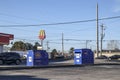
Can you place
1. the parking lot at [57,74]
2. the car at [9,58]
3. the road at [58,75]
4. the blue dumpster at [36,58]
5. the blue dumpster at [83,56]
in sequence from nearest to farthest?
the road at [58,75] < the parking lot at [57,74] < the blue dumpster at [36,58] < the blue dumpster at [83,56] < the car at [9,58]

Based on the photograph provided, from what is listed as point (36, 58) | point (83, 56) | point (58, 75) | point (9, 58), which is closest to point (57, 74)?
point (58, 75)

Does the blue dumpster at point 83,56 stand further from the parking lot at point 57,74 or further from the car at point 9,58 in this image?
the parking lot at point 57,74

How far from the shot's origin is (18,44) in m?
148

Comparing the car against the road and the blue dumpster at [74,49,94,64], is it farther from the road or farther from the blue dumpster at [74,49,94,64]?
the road

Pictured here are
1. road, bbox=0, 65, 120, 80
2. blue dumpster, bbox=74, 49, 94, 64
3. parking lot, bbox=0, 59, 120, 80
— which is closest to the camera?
road, bbox=0, 65, 120, 80

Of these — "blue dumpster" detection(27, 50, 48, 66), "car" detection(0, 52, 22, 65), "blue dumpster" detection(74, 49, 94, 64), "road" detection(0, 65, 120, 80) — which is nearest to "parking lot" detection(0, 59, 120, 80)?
"road" detection(0, 65, 120, 80)

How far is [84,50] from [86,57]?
3.12ft

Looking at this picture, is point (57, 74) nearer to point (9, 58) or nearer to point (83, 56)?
point (83, 56)

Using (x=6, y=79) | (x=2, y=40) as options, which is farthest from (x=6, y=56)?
(x=6, y=79)

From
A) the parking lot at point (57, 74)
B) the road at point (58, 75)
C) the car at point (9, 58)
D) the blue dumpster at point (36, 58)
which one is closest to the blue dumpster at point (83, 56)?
the blue dumpster at point (36, 58)

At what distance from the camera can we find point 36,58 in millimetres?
37375

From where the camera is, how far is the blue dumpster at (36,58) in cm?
3709

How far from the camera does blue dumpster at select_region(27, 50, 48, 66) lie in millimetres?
37094

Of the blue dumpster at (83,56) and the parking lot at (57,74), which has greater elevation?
the blue dumpster at (83,56)
